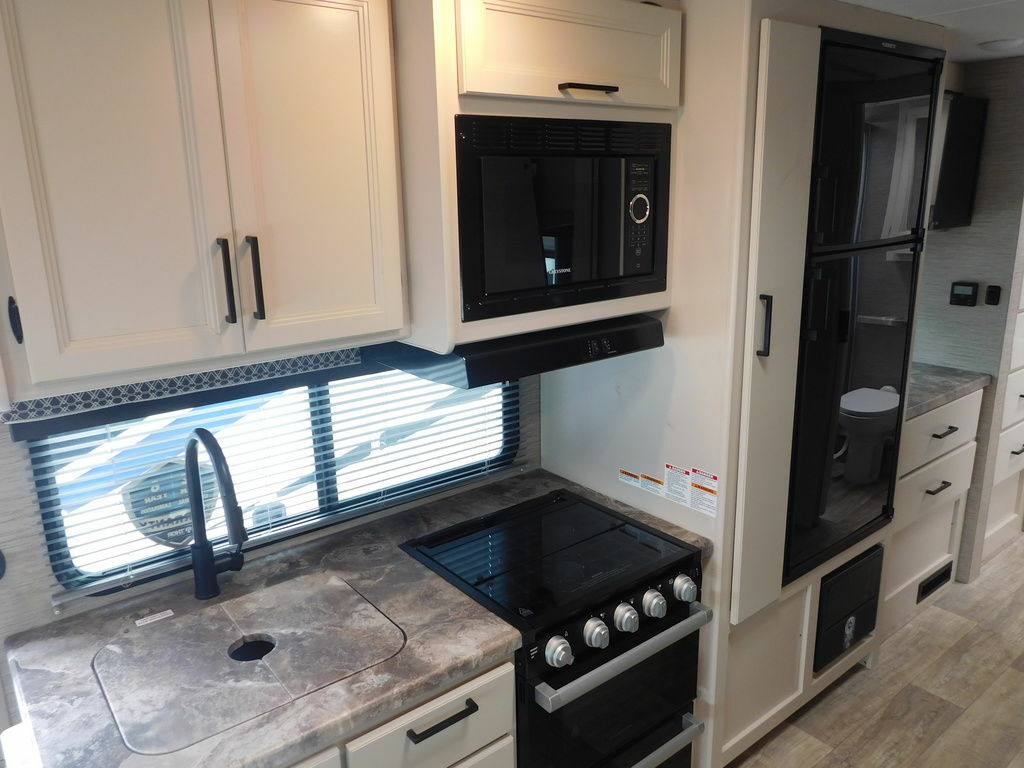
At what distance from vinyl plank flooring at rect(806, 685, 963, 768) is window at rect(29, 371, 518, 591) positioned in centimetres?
145

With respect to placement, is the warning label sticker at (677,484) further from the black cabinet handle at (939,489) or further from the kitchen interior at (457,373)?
the black cabinet handle at (939,489)

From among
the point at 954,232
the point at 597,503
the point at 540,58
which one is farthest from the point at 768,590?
the point at 954,232

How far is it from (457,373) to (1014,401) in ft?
9.27

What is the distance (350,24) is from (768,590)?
1.78 m

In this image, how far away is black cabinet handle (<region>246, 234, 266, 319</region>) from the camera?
141 cm

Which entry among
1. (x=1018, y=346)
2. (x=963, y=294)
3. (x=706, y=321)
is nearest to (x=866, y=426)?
(x=706, y=321)

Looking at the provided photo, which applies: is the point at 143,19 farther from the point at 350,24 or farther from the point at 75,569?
the point at 75,569

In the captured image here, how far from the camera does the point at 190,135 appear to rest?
1.32m

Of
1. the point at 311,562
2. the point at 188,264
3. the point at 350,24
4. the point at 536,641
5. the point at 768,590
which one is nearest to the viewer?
the point at 188,264

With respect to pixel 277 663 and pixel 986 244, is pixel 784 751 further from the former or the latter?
pixel 986 244

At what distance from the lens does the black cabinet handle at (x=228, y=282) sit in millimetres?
1382

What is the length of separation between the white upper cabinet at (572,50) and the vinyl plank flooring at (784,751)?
2.00m

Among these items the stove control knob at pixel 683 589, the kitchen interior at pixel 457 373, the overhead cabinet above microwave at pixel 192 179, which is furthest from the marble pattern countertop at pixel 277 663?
the overhead cabinet above microwave at pixel 192 179

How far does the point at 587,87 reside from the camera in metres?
1.61
